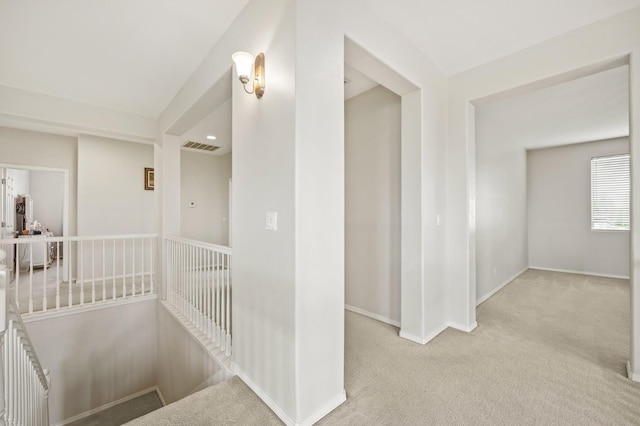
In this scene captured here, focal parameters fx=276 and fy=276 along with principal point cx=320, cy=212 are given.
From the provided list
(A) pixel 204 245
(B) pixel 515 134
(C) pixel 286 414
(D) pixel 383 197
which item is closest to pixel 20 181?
(A) pixel 204 245

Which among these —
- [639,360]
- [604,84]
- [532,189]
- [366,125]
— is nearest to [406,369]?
[639,360]

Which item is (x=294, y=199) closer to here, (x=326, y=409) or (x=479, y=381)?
(x=326, y=409)

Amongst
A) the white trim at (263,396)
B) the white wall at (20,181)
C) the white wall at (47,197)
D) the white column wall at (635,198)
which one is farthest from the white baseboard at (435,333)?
the white wall at (47,197)

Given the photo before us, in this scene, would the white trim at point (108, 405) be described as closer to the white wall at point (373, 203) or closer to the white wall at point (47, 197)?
the white wall at point (373, 203)

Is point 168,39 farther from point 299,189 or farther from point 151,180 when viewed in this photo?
point 151,180

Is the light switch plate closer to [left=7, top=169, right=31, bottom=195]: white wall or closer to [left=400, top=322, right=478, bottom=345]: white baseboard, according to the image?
[left=400, top=322, right=478, bottom=345]: white baseboard

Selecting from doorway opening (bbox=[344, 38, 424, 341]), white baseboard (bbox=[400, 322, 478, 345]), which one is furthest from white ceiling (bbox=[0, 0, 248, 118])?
white baseboard (bbox=[400, 322, 478, 345])

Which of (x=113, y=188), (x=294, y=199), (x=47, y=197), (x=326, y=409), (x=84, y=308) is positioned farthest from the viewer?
(x=47, y=197)

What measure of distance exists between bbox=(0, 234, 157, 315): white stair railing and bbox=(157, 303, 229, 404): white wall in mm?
742

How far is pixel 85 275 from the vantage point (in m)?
4.71

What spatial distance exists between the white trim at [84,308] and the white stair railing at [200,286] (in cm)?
46

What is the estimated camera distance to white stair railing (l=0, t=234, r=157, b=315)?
3.44m

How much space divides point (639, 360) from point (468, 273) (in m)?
1.22

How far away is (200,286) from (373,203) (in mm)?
2125
